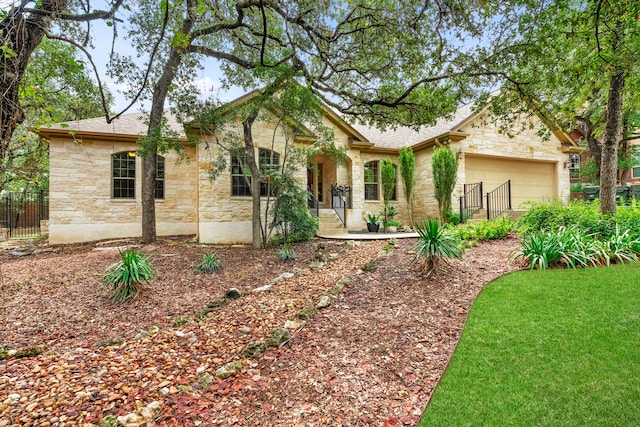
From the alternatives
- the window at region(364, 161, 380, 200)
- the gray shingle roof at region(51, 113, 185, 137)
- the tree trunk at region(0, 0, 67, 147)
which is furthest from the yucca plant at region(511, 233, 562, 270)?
the gray shingle roof at region(51, 113, 185, 137)

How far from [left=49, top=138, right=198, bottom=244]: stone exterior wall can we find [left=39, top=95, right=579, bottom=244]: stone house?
3 cm

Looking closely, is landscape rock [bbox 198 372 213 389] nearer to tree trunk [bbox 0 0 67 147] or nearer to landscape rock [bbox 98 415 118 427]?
landscape rock [bbox 98 415 118 427]

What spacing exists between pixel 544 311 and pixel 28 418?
5121 mm

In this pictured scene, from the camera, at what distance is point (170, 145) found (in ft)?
25.2

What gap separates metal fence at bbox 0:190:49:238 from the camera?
13055mm

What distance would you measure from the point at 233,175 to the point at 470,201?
29.9 ft

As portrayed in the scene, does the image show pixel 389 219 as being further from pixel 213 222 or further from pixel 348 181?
pixel 213 222

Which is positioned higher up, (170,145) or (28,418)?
(170,145)

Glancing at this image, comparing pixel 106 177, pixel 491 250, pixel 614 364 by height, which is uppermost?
pixel 106 177

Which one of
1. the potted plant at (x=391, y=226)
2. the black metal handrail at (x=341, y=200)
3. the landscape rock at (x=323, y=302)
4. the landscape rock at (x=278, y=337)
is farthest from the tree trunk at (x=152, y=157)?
the potted plant at (x=391, y=226)

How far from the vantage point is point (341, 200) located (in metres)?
11.9

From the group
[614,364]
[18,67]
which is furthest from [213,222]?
[614,364]

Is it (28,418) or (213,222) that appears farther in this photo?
(213,222)

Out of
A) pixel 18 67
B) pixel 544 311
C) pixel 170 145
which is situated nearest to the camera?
pixel 18 67
